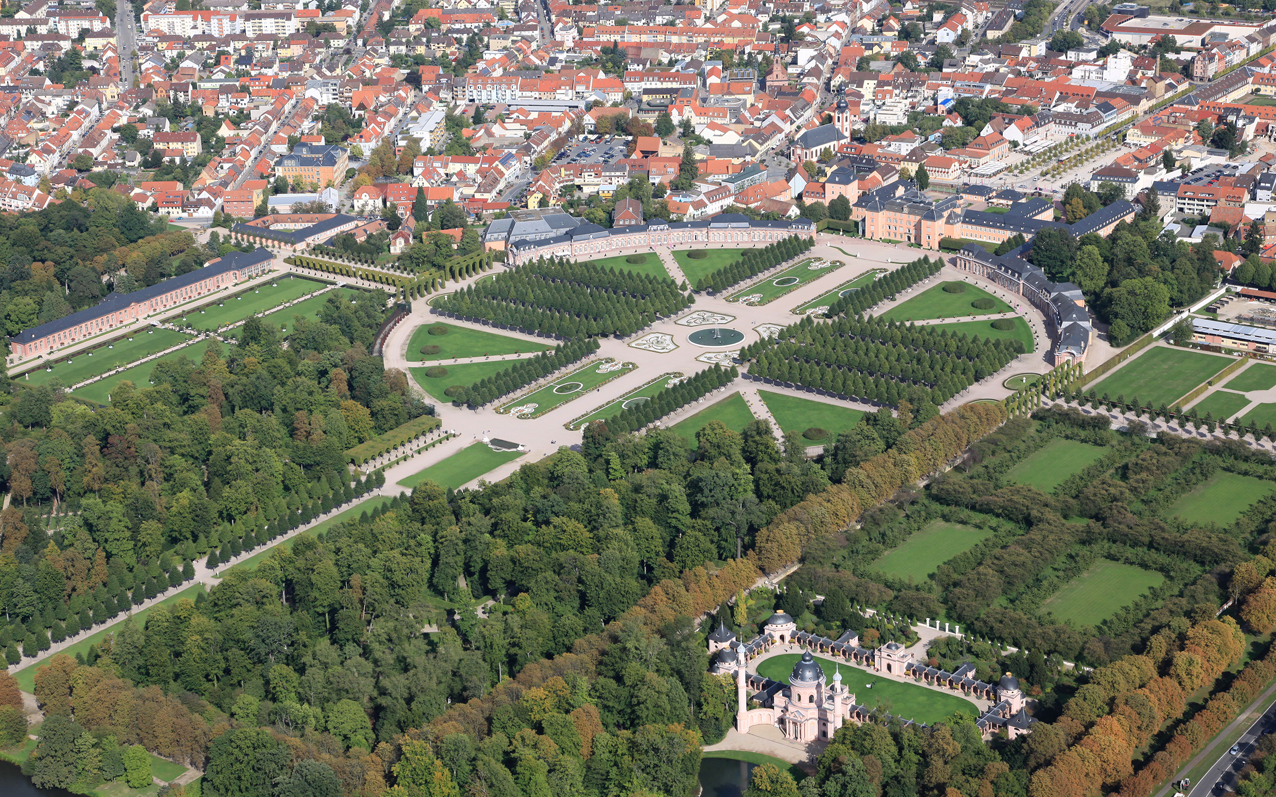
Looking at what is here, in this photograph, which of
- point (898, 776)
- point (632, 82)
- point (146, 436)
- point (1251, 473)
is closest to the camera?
point (898, 776)

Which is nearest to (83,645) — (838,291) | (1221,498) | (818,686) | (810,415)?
(818,686)

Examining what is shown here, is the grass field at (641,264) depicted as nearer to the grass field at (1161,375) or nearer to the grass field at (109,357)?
the grass field at (109,357)

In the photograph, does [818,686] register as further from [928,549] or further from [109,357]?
[109,357]

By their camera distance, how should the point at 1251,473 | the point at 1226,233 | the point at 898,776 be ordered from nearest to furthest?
the point at 898,776 → the point at 1251,473 → the point at 1226,233

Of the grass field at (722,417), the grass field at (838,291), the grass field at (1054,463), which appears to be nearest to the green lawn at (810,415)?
the grass field at (722,417)

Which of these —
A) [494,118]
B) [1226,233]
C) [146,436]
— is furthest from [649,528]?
[494,118]

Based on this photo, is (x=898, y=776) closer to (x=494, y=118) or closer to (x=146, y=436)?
(x=146, y=436)

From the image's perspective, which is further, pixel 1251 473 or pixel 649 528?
pixel 1251 473

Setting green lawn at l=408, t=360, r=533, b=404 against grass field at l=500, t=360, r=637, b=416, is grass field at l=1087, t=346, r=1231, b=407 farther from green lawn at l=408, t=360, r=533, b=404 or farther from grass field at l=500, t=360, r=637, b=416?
green lawn at l=408, t=360, r=533, b=404
